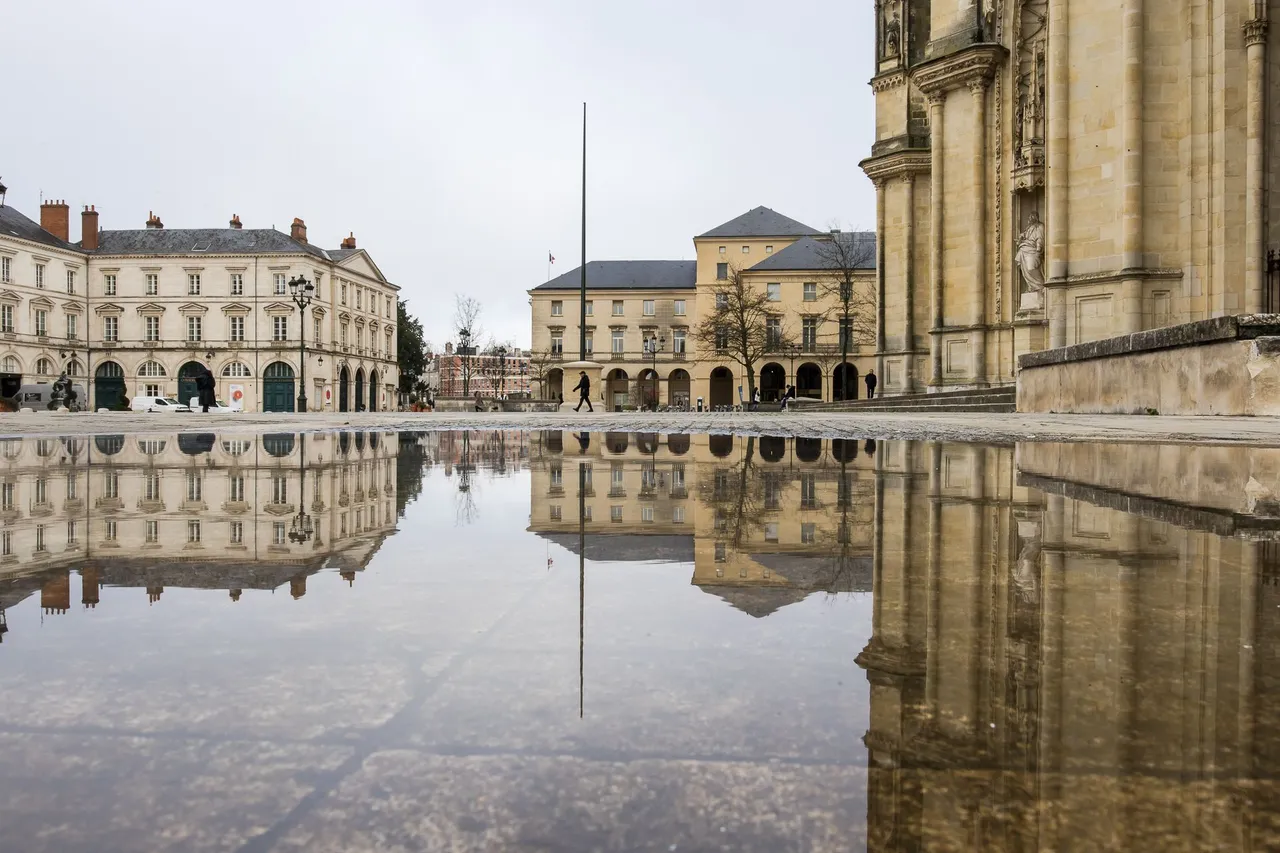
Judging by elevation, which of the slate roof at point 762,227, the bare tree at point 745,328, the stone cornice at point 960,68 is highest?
the slate roof at point 762,227

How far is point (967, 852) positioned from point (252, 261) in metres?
83.1

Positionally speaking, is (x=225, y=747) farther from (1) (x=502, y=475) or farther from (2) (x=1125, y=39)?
(2) (x=1125, y=39)

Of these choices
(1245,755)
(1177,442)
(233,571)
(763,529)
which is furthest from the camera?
(1177,442)

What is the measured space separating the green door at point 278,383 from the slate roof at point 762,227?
120 feet

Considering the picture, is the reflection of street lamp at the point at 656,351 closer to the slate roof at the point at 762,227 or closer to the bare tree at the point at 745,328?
the bare tree at the point at 745,328

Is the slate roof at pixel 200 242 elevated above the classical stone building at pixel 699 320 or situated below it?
above

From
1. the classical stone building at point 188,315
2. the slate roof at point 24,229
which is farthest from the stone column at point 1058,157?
the slate roof at point 24,229

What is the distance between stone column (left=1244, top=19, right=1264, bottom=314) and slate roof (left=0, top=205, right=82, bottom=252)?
74749 mm

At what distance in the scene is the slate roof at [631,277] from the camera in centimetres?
8619

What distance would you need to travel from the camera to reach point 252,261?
7669cm

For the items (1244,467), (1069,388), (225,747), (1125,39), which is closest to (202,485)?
(225,747)

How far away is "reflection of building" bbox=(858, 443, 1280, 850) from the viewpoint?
3.26 feet

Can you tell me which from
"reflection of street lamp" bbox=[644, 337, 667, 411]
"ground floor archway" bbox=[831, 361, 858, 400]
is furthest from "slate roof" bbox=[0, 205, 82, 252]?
"ground floor archway" bbox=[831, 361, 858, 400]

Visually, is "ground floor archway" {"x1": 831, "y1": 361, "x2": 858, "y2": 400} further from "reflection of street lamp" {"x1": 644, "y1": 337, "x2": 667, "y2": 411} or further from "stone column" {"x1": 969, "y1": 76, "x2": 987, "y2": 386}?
"stone column" {"x1": 969, "y1": 76, "x2": 987, "y2": 386}
